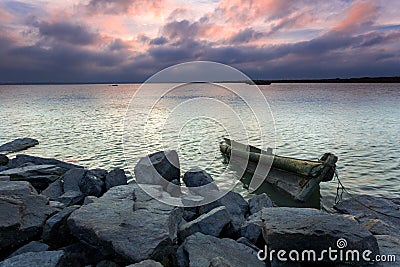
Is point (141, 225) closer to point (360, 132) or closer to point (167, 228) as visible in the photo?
point (167, 228)

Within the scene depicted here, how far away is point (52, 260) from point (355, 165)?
649 inches

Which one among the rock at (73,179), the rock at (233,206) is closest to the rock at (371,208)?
the rock at (233,206)

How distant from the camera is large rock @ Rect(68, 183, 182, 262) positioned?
5.74 m

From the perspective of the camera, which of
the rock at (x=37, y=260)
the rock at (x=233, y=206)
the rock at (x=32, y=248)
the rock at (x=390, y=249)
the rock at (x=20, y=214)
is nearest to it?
the rock at (x=37, y=260)

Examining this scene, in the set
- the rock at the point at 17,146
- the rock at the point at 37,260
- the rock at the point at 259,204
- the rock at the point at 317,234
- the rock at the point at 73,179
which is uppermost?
the rock at the point at 317,234

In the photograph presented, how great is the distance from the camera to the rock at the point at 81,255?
6.15m

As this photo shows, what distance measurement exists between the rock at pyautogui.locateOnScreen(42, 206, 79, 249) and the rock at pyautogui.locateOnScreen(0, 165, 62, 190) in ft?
19.7

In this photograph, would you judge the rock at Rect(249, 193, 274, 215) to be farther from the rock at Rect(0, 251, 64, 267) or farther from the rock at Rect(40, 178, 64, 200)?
the rock at Rect(40, 178, 64, 200)

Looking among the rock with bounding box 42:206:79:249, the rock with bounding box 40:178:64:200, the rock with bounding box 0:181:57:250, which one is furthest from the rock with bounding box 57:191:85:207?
the rock with bounding box 42:206:79:249

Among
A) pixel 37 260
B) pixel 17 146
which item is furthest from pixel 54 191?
pixel 17 146

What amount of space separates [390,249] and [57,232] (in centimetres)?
710

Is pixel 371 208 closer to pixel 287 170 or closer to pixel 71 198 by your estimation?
pixel 287 170

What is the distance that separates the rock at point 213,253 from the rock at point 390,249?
233 centimetres

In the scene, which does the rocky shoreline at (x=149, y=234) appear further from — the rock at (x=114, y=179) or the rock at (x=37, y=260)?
the rock at (x=114, y=179)
